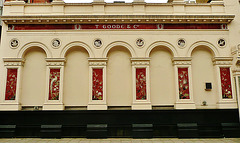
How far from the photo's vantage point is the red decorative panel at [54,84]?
10.9 m

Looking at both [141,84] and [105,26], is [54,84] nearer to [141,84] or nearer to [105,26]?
[105,26]

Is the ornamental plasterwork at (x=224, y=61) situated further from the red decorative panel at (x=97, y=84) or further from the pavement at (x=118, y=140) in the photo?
the red decorative panel at (x=97, y=84)

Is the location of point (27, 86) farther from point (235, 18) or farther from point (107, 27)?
point (235, 18)

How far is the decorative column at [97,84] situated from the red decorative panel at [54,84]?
2.04 metres

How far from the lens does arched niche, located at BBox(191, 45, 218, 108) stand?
37.0 feet

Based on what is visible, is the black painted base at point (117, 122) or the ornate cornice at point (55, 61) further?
the ornate cornice at point (55, 61)

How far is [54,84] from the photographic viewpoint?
11.1 metres

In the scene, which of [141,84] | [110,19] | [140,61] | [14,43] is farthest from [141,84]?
[14,43]

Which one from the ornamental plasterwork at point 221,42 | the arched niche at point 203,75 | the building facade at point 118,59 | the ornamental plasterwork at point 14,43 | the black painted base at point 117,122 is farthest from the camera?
the ornamental plasterwork at point 221,42

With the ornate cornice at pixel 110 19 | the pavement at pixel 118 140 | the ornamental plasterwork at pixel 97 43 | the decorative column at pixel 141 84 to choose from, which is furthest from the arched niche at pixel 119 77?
the pavement at pixel 118 140

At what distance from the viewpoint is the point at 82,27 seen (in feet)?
38.2

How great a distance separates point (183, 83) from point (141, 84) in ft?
8.65

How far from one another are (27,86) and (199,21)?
1184 cm

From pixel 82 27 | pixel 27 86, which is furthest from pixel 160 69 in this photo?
pixel 27 86
